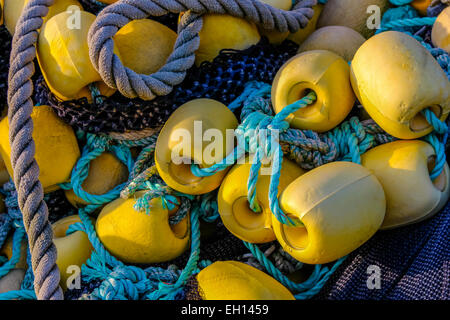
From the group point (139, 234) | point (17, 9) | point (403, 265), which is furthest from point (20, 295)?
point (403, 265)

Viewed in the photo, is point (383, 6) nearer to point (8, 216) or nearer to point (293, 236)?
point (293, 236)

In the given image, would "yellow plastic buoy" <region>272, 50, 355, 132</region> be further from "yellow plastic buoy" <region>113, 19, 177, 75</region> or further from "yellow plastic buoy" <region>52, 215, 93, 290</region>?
"yellow plastic buoy" <region>52, 215, 93, 290</region>

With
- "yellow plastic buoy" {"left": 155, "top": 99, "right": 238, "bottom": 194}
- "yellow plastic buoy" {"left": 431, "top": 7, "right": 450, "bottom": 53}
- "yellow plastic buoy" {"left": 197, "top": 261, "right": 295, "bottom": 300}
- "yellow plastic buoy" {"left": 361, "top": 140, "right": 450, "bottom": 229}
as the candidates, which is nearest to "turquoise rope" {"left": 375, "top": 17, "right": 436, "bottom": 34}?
"yellow plastic buoy" {"left": 431, "top": 7, "right": 450, "bottom": 53}

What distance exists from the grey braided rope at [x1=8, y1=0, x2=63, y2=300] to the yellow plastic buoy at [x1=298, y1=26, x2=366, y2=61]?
69 cm

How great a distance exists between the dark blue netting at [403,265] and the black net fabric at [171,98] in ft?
1.60

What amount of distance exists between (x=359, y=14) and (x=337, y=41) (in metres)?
0.20

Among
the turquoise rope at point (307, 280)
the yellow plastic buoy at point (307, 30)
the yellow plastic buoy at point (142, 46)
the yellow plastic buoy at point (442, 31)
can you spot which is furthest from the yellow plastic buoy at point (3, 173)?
the yellow plastic buoy at point (442, 31)

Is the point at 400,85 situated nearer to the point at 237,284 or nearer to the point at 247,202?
the point at 247,202

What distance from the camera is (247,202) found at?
113cm

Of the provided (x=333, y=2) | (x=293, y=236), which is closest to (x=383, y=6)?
(x=333, y=2)

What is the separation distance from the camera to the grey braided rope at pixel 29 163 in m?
1.06

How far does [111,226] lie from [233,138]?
357 mm

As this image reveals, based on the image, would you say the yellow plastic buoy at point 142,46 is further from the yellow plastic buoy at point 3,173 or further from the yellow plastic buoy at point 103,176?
the yellow plastic buoy at point 3,173

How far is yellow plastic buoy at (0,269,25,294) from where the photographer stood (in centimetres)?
127
